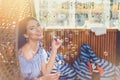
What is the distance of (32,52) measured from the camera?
5348 mm

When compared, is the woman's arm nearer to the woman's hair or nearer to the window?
the window

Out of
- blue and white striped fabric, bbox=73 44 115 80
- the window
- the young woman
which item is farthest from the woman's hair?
blue and white striped fabric, bbox=73 44 115 80

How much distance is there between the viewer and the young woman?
5.31 metres

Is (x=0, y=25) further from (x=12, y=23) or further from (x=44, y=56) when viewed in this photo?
(x=44, y=56)

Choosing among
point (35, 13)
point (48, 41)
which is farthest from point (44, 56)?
point (35, 13)

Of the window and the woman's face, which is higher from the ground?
the window

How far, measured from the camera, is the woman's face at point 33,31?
17.4 ft

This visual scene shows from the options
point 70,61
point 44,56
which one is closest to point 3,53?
point 44,56

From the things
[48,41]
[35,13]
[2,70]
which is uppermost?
[35,13]

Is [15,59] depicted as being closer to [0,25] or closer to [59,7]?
[0,25]

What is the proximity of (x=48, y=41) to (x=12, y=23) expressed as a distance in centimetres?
50

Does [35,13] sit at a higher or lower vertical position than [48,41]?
higher

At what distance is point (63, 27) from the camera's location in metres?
5.26

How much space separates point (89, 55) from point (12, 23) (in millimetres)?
1031
